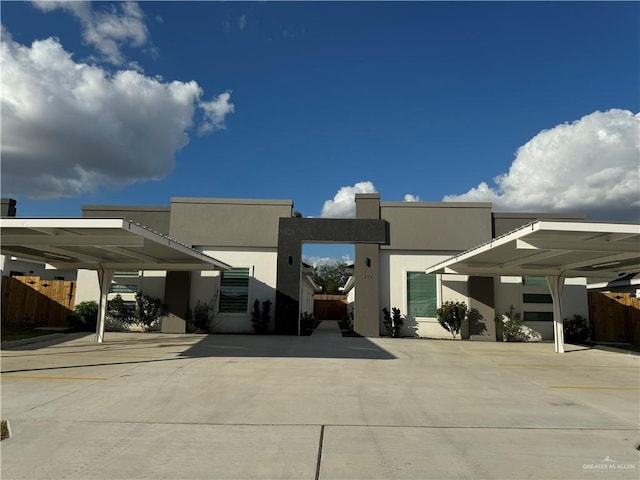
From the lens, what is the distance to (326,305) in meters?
36.5

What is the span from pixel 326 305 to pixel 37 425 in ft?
104

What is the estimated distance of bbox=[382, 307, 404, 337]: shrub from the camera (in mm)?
18203

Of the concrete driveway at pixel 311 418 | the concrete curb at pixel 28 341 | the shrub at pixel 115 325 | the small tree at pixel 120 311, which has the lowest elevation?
the concrete driveway at pixel 311 418

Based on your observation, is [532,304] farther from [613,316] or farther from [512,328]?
[613,316]

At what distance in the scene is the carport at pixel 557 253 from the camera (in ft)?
30.0

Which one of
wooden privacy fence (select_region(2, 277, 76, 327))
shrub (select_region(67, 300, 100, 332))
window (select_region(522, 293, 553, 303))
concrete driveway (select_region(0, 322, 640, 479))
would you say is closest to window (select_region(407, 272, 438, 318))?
window (select_region(522, 293, 553, 303))

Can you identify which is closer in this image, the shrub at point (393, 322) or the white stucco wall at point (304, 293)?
the shrub at point (393, 322)

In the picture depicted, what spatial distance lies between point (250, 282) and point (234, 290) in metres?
0.78

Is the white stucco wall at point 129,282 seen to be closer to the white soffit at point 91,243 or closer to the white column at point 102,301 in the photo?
the white soffit at point 91,243

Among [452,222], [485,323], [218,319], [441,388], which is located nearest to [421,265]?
[452,222]

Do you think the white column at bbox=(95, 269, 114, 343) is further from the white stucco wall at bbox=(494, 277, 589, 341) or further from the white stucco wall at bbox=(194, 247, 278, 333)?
the white stucco wall at bbox=(494, 277, 589, 341)

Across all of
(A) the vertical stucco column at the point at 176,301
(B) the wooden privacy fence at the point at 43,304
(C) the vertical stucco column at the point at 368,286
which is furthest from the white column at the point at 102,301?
(C) the vertical stucco column at the point at 368,286

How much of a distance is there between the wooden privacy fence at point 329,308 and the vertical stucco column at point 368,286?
17780 mm

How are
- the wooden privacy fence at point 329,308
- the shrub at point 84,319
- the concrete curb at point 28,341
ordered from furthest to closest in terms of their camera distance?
the wooden privacy fence at point 329,308
the shrub at point 84,319
the concrete curb at point 28,341
